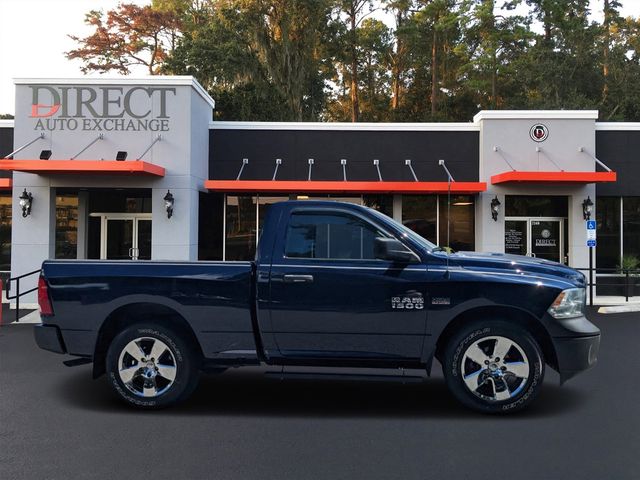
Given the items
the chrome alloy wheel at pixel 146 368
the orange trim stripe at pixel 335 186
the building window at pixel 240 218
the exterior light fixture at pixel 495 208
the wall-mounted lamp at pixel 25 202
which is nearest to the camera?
the chrome alloy wheel at pixel 146 368

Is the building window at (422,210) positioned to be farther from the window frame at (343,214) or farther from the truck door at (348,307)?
the truck door at (348,307)

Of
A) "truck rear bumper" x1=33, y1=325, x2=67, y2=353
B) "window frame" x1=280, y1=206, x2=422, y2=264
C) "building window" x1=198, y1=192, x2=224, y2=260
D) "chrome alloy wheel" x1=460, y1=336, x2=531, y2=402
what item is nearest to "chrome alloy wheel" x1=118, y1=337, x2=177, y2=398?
"truck rear bumper" x1=33, y1=325, x2=67, y2=353

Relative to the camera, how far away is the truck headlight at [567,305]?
575 centimetres

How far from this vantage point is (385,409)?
6.15 meters

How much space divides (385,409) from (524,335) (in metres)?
1.56

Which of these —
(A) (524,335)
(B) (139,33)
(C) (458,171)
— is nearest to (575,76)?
(C) (458,171)

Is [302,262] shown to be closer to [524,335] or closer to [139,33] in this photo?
[524,335]

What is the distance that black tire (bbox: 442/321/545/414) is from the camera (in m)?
5.77

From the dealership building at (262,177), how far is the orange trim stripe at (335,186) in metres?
0.04

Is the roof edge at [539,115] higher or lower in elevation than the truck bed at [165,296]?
higher

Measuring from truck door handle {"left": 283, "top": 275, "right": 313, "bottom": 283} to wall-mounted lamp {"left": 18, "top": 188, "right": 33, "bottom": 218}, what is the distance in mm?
12779

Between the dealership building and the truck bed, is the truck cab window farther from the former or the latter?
the dealership building

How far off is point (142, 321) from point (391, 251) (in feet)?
8.61

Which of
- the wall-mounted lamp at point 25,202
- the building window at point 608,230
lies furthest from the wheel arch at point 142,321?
the building window at point 608,230
